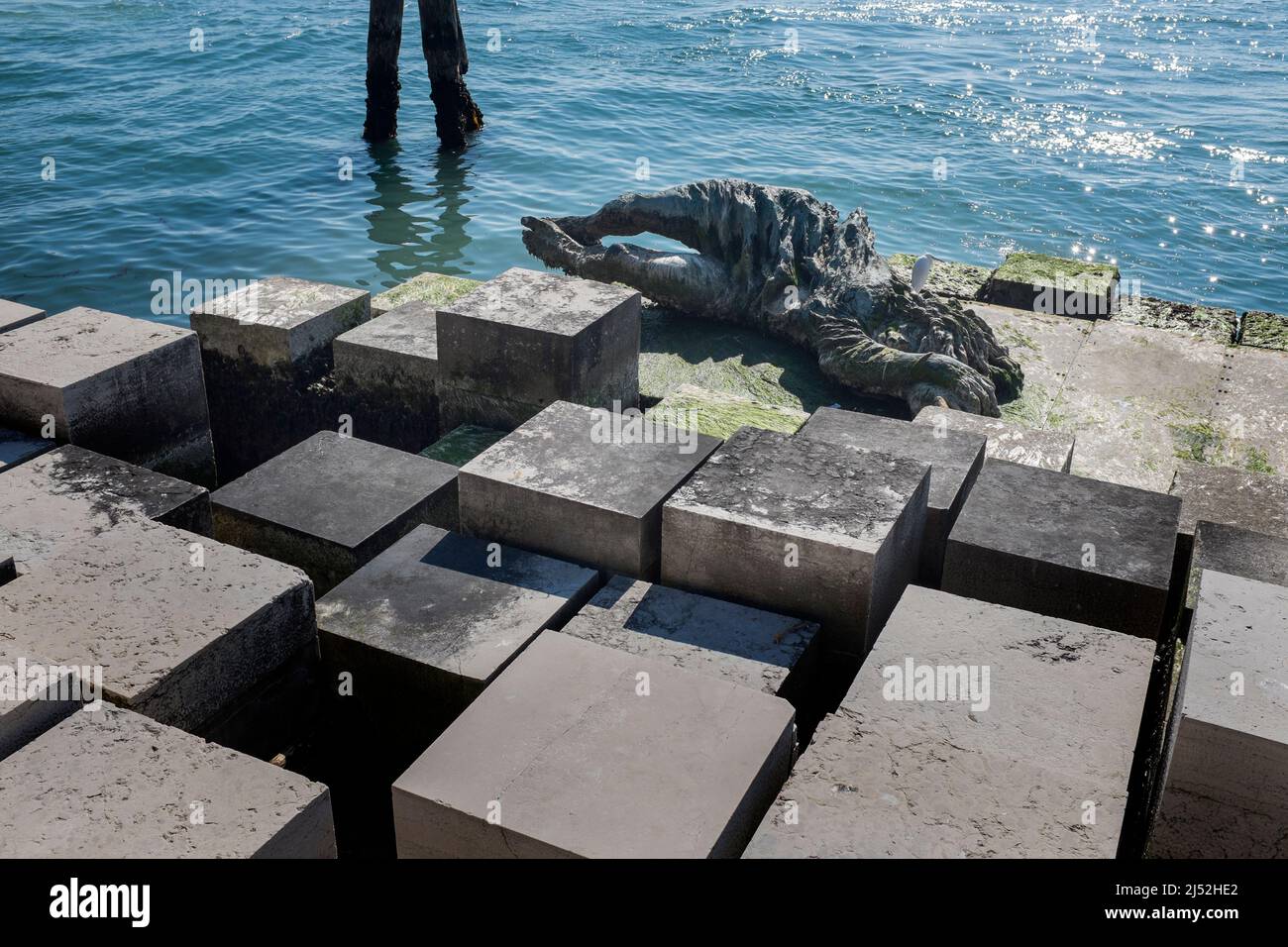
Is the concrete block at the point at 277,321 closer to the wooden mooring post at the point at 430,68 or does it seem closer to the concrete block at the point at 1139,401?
the concrete block at the point at 1139,401

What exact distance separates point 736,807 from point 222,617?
1.59 meters

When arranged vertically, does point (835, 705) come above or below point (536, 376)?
below

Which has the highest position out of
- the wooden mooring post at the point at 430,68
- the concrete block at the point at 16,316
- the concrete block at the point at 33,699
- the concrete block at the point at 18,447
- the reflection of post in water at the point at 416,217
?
the wooden mooring post at the point at 430,68

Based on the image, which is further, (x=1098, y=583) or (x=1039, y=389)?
(x=1039, y=389)

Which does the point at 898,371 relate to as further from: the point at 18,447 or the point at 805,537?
the point at 18,447

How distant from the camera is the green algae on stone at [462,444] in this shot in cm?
512

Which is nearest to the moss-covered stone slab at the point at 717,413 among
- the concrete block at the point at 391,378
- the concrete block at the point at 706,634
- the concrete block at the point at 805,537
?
the concrete block at the point at 391,378

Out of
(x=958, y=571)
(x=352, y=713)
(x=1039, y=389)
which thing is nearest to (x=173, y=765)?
(x=352, y=713)

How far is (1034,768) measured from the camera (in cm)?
266

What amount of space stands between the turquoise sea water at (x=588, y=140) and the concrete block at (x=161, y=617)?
894cm

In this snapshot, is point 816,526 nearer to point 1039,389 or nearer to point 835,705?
point 835,705

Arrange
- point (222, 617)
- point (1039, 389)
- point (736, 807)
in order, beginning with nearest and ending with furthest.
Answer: point (736, 807), point (222, 617), point (1039, 389)
